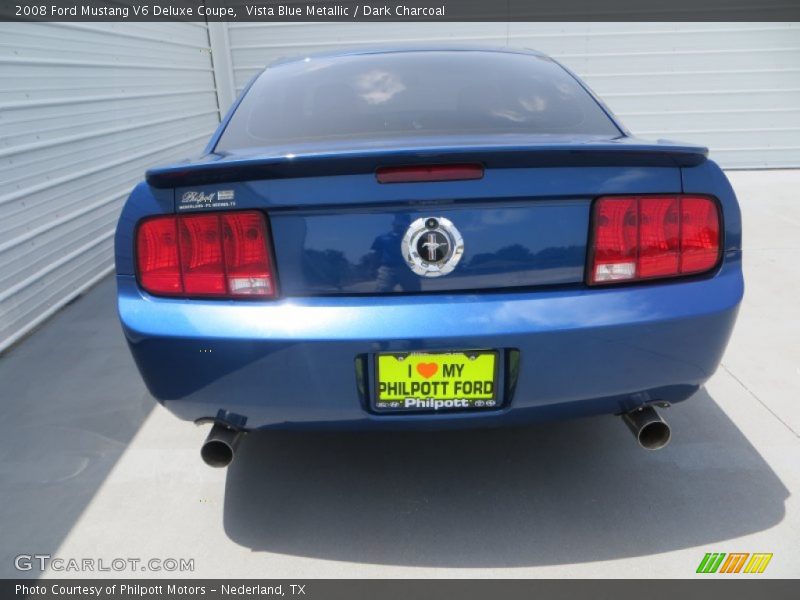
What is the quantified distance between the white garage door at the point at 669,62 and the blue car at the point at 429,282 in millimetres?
→ 7516

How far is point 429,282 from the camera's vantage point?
5.23 ft

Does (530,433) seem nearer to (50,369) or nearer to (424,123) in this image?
(424,123)

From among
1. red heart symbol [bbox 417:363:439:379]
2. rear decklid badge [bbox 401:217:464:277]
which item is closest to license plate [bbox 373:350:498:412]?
red heart symbol [bbox 417:363:439:379]

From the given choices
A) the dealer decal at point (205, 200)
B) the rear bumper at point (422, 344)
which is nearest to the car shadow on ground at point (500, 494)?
the rear bumper at point (422, 344)

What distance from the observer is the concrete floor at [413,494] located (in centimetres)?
179

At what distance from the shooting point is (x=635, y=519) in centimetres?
191

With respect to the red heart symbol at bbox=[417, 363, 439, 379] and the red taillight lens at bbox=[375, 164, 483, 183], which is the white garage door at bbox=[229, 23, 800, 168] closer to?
the red taillight lens at bbox=[375, 164, 483, 183]

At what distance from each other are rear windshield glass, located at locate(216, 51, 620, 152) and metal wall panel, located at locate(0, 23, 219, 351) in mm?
1976

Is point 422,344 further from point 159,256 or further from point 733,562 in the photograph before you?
point 733,562

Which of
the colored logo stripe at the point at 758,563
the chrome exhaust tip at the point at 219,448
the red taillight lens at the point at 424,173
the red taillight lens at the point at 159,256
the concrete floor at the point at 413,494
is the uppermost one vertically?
the red taillight lens at the point at 424,173

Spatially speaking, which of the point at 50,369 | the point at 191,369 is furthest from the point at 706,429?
the point at 50,369

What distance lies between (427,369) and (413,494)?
0.68 metres

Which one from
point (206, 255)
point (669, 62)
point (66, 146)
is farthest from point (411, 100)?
point (669, 62)

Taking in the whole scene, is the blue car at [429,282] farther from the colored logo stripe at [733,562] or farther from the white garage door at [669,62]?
the white garage door at [669,62]
